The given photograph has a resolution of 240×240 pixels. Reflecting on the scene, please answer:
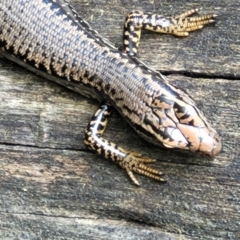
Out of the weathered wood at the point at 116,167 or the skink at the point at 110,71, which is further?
the weathered wood at the point at 116,167

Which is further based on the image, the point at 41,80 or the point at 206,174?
the point at 41,80

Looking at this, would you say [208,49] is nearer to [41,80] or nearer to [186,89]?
[186,89]

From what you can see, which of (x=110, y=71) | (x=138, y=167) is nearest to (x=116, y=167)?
(x=138, y=167)

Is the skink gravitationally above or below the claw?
above

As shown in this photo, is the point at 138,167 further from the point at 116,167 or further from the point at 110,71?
the point at 110,71

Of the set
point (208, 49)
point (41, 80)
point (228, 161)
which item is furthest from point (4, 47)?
point (228, 161)
